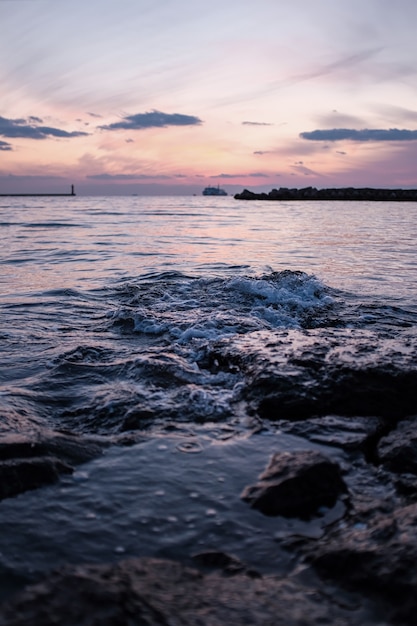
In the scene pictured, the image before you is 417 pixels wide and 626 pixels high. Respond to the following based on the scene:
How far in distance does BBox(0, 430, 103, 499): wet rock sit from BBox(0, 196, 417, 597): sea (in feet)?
0.24

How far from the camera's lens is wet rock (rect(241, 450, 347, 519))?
273cm

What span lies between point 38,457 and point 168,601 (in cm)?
148

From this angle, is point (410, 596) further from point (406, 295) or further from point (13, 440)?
point (406, 295)

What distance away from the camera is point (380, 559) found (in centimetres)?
220

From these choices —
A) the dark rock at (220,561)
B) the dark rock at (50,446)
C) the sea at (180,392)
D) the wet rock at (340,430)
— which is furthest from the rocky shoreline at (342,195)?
the dark rock at (220,561)

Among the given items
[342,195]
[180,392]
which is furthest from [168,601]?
[342,195]

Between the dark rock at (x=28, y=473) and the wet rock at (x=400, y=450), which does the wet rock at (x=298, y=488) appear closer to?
the wet rock at (x=400, y=450)

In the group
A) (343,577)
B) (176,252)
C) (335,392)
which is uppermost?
(176,252)

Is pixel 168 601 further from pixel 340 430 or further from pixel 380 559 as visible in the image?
pixel 340 430

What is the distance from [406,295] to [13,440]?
8487mm

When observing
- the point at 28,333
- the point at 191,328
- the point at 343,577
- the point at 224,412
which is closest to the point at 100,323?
the point at 28,333

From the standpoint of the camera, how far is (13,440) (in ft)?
10.8

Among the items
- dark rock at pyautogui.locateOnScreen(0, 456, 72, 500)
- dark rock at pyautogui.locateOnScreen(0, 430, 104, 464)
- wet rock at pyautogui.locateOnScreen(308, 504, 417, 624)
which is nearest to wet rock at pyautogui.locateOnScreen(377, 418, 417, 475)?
wet rock at pyautogui.locateOnScreen(308, 504, 417, 624)

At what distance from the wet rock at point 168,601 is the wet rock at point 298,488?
0.54 m
